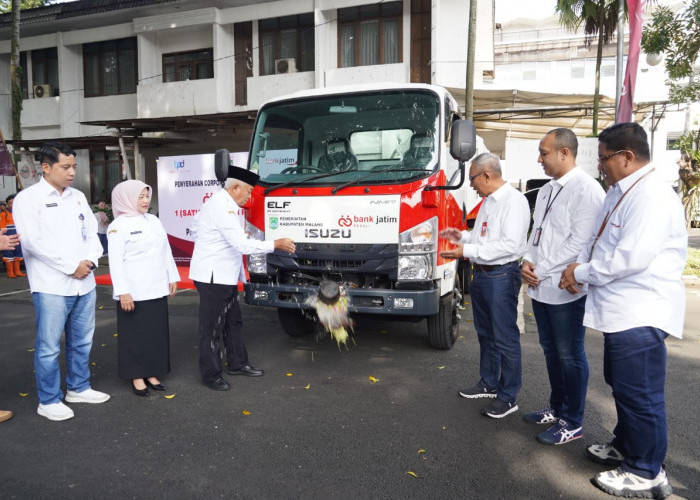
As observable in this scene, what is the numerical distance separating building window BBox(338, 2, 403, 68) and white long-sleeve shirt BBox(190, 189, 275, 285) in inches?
511

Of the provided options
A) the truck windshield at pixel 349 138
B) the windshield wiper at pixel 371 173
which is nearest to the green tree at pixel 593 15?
the truck windshield at pixel 349 138

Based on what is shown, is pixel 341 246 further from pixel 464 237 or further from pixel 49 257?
pixel 49 257

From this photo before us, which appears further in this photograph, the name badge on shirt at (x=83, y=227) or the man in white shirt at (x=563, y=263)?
the name badge on shirt at (x=83, y=227)

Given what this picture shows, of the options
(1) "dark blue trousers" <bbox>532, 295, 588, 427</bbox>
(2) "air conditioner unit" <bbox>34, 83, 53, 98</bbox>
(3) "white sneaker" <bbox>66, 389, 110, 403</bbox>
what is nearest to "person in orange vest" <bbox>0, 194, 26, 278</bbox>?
(3) "white sneaker" <bbox>66, 389, 110, 403</bbox>

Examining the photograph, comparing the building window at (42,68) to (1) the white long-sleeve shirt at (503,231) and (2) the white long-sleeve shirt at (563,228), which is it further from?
(2) the white long-sleeve shirt at (563,228)

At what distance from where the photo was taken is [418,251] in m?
4.71

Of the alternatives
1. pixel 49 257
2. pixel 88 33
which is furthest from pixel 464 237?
pixel 88 33

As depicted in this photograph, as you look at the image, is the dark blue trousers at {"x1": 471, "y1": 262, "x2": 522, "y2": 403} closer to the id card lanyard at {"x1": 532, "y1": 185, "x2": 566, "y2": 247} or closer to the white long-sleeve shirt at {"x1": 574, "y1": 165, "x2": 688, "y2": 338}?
the id card lanyard at {"x1": 532, "y1": 185, "x2": 566, "y2": 247}

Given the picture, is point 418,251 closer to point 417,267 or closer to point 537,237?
point 417,267

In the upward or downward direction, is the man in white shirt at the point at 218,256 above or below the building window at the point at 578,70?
below

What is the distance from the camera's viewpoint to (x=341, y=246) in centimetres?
484

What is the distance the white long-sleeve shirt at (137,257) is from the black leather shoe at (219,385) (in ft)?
2.91

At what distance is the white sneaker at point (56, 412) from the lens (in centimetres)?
397

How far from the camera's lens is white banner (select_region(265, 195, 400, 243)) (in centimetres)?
473
